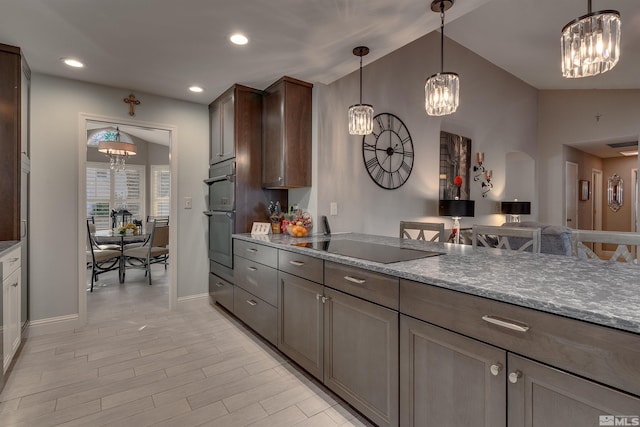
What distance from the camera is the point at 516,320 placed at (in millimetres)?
1055

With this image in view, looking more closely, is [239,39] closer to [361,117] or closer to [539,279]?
[361,117]

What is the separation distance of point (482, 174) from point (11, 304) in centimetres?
608

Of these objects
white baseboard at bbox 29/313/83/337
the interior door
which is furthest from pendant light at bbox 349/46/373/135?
the interior door

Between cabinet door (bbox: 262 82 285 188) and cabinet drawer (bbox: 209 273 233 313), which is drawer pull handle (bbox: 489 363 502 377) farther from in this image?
cabinet drawer (bbox: 209 273 233 313)

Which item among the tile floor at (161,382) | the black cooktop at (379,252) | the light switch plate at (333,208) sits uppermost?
the light switch plate at (333,208)

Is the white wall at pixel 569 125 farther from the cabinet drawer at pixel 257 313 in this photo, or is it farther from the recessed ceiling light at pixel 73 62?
the recessed ceiling light at pixel 73 62

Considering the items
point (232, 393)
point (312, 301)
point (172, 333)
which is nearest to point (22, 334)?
point (172, 333)

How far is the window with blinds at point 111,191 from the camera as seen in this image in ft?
23.2

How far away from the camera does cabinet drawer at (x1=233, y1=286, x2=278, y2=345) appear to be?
2.49 m

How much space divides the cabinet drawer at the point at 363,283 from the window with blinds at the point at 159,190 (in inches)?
276

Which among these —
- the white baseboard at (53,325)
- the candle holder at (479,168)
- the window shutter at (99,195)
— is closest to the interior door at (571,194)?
the candle holder at (479,168)

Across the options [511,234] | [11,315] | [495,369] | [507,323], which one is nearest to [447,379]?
[495,369]

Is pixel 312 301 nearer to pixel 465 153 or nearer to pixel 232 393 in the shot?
pixel 232 393

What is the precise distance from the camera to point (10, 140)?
2.43 m
